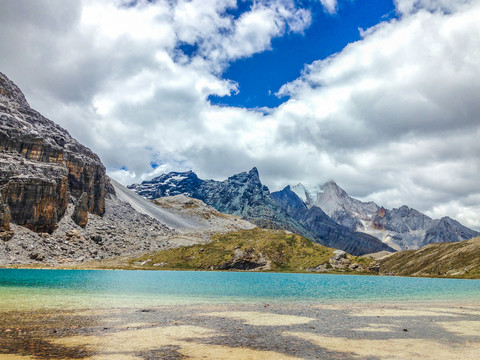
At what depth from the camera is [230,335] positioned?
95.0 feet

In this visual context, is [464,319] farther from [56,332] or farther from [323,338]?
[56,332]

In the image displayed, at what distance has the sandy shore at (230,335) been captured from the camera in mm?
22688

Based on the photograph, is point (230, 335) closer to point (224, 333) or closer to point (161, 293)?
point (224, 333)

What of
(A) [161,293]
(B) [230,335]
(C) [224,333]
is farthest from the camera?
(A) [161,293]

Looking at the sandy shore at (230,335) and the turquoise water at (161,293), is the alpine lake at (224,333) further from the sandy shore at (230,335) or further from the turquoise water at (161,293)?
the turquoise water at (161,293)

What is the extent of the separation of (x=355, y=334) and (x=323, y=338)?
394 cm

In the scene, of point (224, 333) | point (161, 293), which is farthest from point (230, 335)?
point (161, 293)

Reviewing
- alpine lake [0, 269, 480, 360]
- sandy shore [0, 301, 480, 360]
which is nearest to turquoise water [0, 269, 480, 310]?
alpine lake [0, 269, 480, 360]

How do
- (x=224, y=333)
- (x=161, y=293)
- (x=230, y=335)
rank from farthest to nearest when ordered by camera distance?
(x=161, y=293) → (x=224, y=333) → (x=230, y=335)

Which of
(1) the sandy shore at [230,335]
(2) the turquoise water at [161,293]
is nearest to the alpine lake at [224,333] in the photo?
(1) the sandy shore at [230,335]

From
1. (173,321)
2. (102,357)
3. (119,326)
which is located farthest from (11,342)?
(173,321)

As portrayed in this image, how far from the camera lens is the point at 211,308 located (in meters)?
47.1

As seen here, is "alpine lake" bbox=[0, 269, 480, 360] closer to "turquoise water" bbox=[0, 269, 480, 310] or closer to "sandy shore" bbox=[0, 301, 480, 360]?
"sandy shore" bbox=[0, 301, 480, 360]

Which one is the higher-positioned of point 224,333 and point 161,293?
point 224,333
